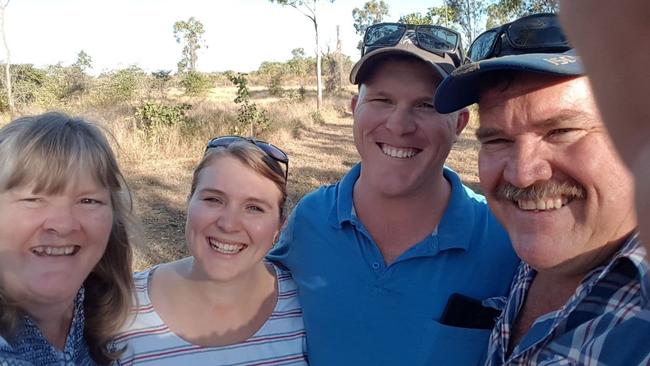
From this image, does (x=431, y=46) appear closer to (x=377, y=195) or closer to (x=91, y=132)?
(x=377, y=195)

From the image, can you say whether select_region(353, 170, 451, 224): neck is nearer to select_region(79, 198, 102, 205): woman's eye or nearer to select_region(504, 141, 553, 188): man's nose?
select_region(504, 141, 553, 188): man's nose

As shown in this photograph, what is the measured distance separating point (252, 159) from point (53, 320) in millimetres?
965

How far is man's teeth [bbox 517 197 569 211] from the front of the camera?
1593mm

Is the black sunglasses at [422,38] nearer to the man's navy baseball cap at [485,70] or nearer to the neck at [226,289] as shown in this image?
the man's navy baseball cap at [485,70]

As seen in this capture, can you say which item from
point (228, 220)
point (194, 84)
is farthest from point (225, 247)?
point (194, 84)

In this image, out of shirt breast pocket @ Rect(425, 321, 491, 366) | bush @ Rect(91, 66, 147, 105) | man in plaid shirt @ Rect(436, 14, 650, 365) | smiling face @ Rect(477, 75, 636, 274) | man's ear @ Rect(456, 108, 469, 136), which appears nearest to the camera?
man in plaid shirt @ Rect(436, 14, 650, 365)

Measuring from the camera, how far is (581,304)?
4.72 feet

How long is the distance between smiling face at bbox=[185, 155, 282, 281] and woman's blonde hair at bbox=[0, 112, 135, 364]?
292mm

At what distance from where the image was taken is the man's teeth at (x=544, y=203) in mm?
1593

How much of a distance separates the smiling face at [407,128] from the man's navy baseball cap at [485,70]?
30 centimetres

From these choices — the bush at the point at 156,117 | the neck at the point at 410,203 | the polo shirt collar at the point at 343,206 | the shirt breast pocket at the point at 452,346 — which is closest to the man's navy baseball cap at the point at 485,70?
the neck at the point at 410,203

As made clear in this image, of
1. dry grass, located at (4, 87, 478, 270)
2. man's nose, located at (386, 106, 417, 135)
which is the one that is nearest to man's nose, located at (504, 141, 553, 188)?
man's nose, located at (386, 106, 417, 135)

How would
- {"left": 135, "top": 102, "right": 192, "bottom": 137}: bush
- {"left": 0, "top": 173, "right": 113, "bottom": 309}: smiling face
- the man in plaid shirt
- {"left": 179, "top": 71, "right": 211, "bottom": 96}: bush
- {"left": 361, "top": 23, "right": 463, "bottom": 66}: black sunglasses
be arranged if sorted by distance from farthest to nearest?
{"left": 179, "top": 71, "right": 211, "bottom": 96}: bush, {"left": 135, "top": 102, "right": 192, "bottom": 137}: bush, {"left": 361, "top": 23, "right": 463, "bottom": 66}: black sunglasses, {"left": 0, "top": 173, "right": 113, "bottom": 309}: smiling face, the man in plaid shirt

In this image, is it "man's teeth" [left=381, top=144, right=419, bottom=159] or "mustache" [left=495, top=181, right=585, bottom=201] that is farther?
"man's teeth" [left=381, top=144, right=419, bottom=159]
